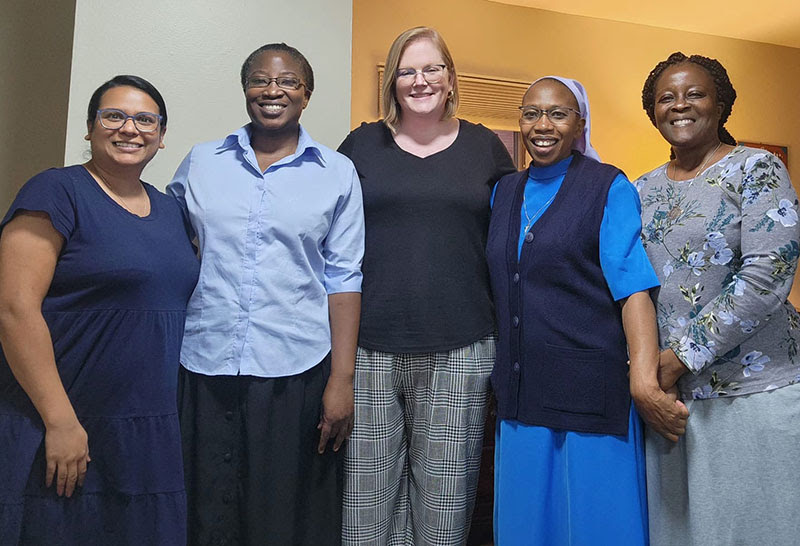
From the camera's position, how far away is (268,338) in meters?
1.48

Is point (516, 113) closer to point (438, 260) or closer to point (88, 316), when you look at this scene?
point (438, 260)

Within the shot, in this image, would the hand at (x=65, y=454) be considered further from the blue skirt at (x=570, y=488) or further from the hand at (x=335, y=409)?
the blue skirt at (x=570, y=488)

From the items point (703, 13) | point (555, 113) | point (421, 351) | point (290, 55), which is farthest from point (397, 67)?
point (703, 13)

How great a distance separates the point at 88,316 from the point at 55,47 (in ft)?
4.31

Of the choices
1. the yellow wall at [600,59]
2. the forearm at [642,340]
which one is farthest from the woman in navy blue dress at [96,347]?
the yellow wall at [600,59]

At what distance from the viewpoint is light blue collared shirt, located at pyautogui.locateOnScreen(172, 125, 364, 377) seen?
147cm

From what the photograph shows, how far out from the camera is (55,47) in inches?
84.5

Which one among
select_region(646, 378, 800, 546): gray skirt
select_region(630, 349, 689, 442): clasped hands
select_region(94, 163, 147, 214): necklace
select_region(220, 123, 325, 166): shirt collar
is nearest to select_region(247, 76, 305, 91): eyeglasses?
select_region(220, 123, 325, 166): shirt collar

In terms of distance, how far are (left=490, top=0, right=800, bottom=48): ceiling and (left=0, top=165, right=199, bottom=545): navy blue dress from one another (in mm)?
3538

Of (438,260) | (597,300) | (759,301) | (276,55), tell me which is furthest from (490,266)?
(276,55)

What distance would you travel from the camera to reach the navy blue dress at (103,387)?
124cm

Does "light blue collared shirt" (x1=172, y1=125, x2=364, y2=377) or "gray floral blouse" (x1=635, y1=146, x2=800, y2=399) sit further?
"light blue collared shirt" (x1=172, y1=125, x2=364, y2=377)

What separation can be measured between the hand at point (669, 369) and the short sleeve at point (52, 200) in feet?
4.27

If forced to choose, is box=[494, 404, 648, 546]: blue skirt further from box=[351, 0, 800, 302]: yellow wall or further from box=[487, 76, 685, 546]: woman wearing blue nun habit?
box=[351, 0, 800, 302]: yellow wall
